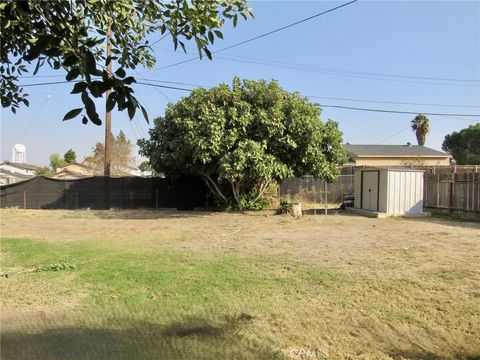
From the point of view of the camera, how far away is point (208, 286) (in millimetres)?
6328

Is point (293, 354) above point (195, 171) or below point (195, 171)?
below

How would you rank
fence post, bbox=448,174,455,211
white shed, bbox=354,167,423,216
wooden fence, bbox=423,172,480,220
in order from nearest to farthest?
wooden fence, bbox=423,172,480,220, white shed, bbox=354,167,423,216, fence post, bbox=448,174,455,211

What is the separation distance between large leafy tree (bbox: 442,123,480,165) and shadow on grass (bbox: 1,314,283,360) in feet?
184

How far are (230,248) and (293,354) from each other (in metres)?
5.97

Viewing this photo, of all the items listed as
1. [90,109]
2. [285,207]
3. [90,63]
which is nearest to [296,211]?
[285,207]

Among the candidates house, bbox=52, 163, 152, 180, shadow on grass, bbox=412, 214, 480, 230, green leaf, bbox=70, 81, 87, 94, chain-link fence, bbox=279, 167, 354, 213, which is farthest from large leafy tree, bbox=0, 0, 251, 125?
house, bbox=52, 163, 152, 180

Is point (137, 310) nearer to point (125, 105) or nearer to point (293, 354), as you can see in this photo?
point (293, 354)

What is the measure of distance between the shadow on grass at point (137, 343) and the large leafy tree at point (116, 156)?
46303mm

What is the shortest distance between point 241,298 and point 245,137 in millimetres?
12031

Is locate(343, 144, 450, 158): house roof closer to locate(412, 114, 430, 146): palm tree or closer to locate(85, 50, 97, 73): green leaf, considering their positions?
locate(412, 114, 430, 146): palm tree

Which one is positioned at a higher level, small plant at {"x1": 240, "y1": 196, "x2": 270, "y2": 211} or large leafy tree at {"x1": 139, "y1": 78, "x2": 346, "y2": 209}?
large leafy tree at {"x1": 139, "y1": 78, "x2": 346, "y2": 209}

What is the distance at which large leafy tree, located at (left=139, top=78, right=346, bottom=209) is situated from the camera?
16844 mm

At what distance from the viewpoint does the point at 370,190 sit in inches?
793

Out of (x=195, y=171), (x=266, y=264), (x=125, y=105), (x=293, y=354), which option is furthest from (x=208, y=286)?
(x=195, y=171)
